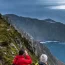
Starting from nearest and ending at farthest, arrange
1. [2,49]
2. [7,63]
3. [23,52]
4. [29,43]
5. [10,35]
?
1. [23,52]
2. [7,63]
3. [2,49]
4. [10,35]
5. [29,43]

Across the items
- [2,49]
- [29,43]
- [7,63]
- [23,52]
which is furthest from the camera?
[29,43]

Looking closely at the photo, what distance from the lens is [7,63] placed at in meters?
31.3

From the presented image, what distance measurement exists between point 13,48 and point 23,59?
35.7ft

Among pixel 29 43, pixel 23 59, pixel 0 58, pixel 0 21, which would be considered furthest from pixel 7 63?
pixel 0 21

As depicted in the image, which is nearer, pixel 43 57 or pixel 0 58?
pixel 43 57

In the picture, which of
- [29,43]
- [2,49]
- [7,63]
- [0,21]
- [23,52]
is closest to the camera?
[23,52]

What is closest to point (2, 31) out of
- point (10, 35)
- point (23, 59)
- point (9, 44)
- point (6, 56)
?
point (10, 35)

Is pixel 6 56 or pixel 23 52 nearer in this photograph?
pixel 23 52

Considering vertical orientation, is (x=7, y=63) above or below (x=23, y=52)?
below

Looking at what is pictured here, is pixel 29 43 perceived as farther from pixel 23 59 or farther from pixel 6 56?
pixel 23 59

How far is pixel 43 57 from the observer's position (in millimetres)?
24125

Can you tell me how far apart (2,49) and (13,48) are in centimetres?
150

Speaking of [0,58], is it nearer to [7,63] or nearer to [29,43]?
[7,63]

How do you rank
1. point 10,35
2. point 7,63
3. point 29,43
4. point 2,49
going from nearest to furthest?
point 7,63
point 2,49
point 10,35
point 29,43
